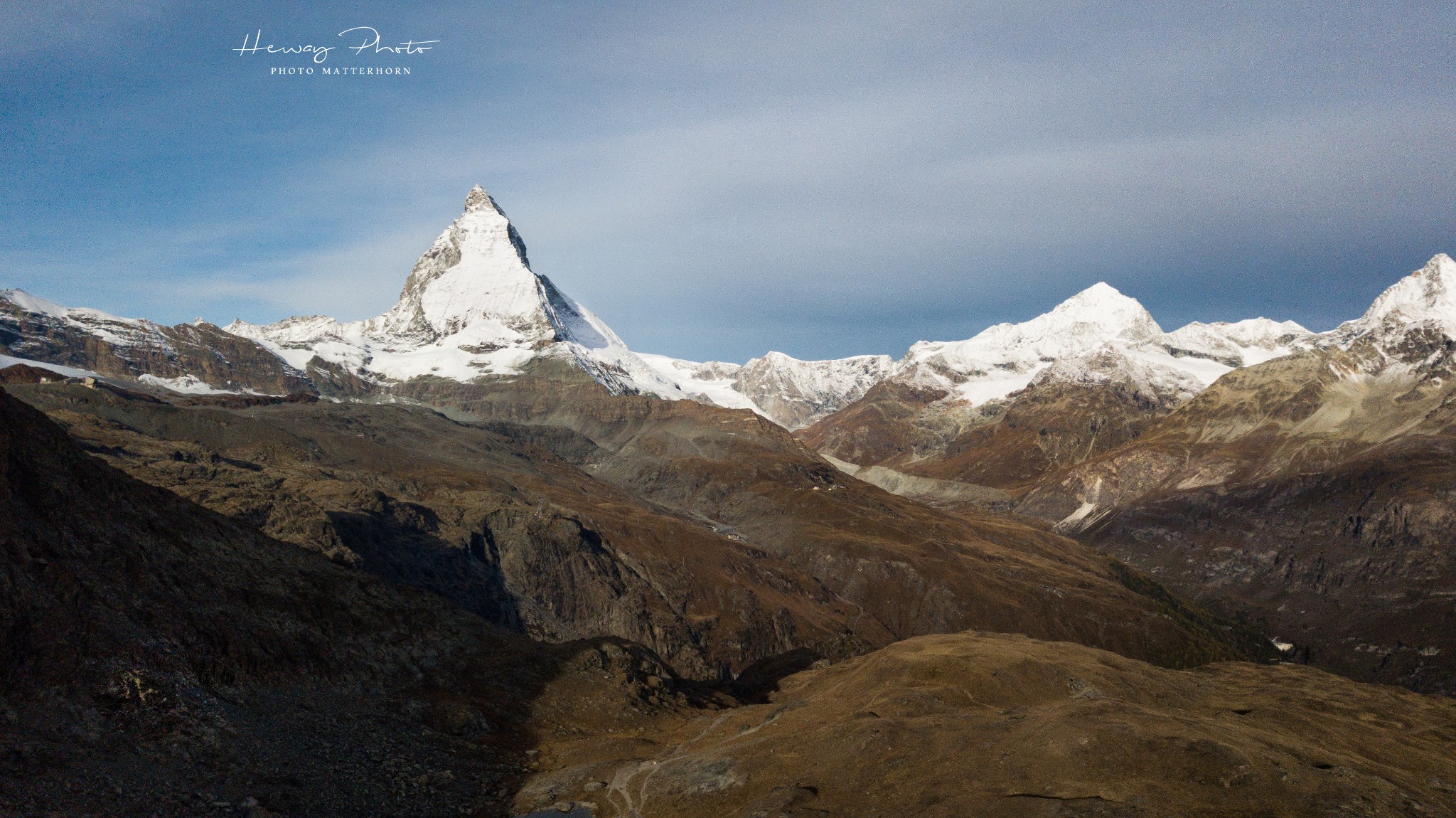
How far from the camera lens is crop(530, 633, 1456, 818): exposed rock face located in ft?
186

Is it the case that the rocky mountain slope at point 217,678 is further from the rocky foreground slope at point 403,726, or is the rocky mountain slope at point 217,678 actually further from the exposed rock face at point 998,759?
the exposed rock face at point 998,759

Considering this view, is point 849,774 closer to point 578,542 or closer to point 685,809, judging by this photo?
point 685,809

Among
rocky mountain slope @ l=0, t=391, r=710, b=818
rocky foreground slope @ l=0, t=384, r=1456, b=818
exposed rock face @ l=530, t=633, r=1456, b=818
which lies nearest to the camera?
rocky mountain slope @ l=0, t=391, r=710, b=818

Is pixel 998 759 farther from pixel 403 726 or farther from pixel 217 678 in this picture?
pixel 217 678

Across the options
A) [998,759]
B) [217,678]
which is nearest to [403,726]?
[217,678]

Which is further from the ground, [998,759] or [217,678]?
[217,678]

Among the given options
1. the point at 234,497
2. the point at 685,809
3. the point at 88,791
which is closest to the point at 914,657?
the point at 685,809

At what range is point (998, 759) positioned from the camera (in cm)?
6288

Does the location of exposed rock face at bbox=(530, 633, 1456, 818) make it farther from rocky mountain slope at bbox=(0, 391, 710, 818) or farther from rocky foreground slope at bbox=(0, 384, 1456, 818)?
rocky mountain slope at bbox=(0, 391, 710, 818)

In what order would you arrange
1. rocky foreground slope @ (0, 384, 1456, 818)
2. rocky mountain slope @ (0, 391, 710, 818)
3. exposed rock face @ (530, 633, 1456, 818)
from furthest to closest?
exposed rock face @ (530, 633, 1456, 818), rocky foreground slope @ (0, 384, 1456, 818), rocky mountain slope @ (0, 391, 710, 818)

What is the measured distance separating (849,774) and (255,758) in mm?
38911

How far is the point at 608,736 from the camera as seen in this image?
266 feet

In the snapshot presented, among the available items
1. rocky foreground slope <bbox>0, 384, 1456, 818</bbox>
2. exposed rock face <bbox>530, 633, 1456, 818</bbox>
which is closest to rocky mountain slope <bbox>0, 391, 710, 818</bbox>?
rocky foreground slope <bbox>0, 384, 1456, 818</bbox>

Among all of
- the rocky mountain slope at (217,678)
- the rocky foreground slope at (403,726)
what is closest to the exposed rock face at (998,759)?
the rocky foreground slope at (403,726)
